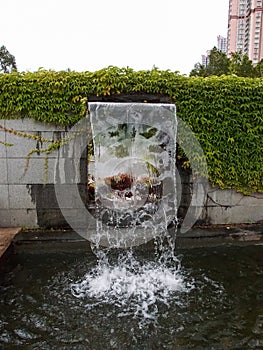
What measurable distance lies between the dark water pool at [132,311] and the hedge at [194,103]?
1.61m

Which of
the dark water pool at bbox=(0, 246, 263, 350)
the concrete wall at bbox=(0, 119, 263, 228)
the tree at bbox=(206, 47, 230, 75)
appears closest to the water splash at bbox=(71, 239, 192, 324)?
the dark water pool at bbox=(0, 246, 263, 350)

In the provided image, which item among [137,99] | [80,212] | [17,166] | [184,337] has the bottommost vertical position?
[184,337]

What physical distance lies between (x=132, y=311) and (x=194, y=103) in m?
3.11

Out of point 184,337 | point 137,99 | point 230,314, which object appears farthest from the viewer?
point 137,99

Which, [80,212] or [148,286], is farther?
[80,212]

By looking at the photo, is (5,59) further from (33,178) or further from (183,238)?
(183,238)

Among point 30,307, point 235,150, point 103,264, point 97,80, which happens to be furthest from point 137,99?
point 30,307

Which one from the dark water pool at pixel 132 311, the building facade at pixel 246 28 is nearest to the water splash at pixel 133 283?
the dark water pool at pixel 132 311

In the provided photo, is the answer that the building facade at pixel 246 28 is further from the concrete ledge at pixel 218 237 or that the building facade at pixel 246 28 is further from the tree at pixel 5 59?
the concrete ledge at pixel 218 237

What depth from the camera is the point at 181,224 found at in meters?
5.07

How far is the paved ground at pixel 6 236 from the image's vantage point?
3962 millimetres

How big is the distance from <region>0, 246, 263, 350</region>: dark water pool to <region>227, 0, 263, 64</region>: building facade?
27094 mm

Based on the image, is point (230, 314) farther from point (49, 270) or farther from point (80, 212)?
point (80, 212)

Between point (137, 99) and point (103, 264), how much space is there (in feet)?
7.76
